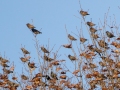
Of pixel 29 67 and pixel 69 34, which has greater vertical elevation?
pixel 69 34

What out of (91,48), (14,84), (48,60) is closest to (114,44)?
(91,48)

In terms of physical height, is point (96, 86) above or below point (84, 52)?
below

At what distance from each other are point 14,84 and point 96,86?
1.68 m

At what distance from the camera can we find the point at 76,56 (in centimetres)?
998

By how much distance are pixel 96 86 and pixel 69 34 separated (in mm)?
1206

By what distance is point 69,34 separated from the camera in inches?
398

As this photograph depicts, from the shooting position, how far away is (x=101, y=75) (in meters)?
9.65

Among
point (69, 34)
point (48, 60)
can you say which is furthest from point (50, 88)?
point (69, 34)

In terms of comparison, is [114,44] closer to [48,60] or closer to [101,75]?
[101,75]

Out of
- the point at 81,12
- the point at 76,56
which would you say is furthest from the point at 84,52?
the point at 81,12

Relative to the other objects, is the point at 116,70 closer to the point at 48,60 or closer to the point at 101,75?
the point at 101,75

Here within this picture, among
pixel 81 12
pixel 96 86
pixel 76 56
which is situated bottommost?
pixel 96 86

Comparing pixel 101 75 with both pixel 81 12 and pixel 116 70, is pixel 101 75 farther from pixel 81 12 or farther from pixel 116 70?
pixel 81 12

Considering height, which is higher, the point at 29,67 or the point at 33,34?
the point at 33,34
